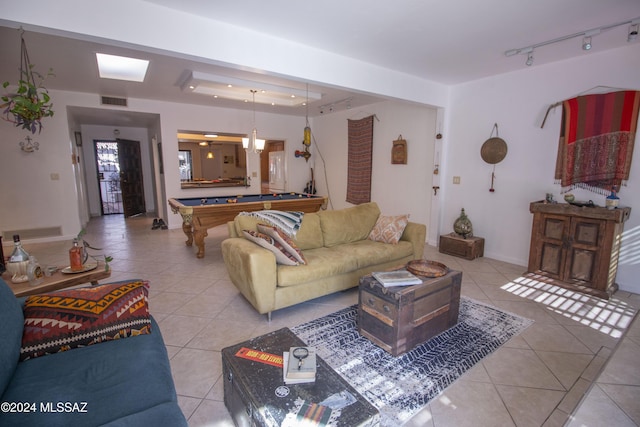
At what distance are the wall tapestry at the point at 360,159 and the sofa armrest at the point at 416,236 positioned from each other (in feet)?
8.94

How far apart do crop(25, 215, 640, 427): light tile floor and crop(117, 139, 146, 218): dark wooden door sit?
4.01 metres

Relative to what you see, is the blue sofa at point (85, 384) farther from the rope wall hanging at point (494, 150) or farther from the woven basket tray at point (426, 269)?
the rope wall hanging at point (494, 150)

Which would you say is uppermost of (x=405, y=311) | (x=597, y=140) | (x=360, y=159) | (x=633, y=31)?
→ (x=633, y=31)

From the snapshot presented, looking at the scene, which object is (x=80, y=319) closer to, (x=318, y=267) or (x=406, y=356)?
(x=318, y=267)

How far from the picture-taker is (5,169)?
493 centimetres

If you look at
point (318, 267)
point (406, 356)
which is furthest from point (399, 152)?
point (406, 356)

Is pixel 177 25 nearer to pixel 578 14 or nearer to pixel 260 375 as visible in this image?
pixel 260 375

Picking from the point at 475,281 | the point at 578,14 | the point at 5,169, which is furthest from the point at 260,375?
the point at 5,169

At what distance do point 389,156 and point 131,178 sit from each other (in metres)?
6.67

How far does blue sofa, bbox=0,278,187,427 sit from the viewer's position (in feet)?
3.43

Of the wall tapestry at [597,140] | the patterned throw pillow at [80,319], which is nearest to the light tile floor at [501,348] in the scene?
the patterned throw pillow at [80,319]

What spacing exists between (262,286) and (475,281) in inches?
97.5

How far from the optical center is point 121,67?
3.98 meters

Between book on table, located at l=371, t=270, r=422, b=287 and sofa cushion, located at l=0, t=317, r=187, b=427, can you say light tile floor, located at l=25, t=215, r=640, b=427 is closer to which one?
sofa cushion, located at l=0, t=317, r=187, b=427
